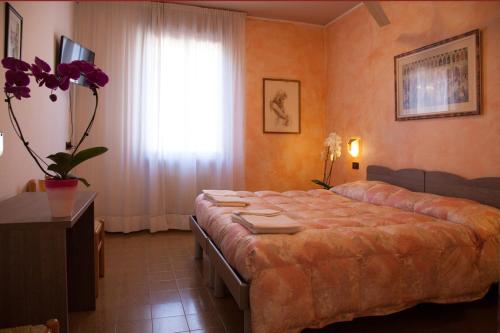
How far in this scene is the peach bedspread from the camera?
1.79m

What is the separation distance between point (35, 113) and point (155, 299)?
5.49 feet

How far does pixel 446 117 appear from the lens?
3.19 m

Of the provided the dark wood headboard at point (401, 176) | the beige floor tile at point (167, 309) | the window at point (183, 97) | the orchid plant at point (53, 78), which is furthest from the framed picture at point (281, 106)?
the orchid plant at point (53, 78)

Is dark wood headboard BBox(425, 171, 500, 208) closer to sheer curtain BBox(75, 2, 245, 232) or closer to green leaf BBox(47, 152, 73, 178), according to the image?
sheer curtain BBox(75, 2, 245, 232)

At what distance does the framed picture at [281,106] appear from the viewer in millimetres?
4934

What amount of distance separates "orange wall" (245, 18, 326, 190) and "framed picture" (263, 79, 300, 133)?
3.0 inches

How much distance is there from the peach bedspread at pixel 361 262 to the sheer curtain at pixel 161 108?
2039 mm

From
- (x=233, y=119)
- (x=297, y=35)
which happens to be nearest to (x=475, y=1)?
(x=297, y=35)

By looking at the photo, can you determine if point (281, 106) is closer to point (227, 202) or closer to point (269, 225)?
point (227, 202)

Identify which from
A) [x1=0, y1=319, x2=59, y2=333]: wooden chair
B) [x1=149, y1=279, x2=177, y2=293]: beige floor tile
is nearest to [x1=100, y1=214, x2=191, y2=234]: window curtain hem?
[x1=149, y1=279, x2=177, y2=293]: beige floor tile

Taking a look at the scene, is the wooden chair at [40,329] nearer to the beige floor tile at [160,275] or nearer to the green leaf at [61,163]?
the green leaf at [61,163]

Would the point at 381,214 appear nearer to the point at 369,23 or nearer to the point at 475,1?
the point at 475,1

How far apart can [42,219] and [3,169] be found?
31.4 inches

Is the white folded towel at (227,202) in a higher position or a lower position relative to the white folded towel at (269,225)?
higher
